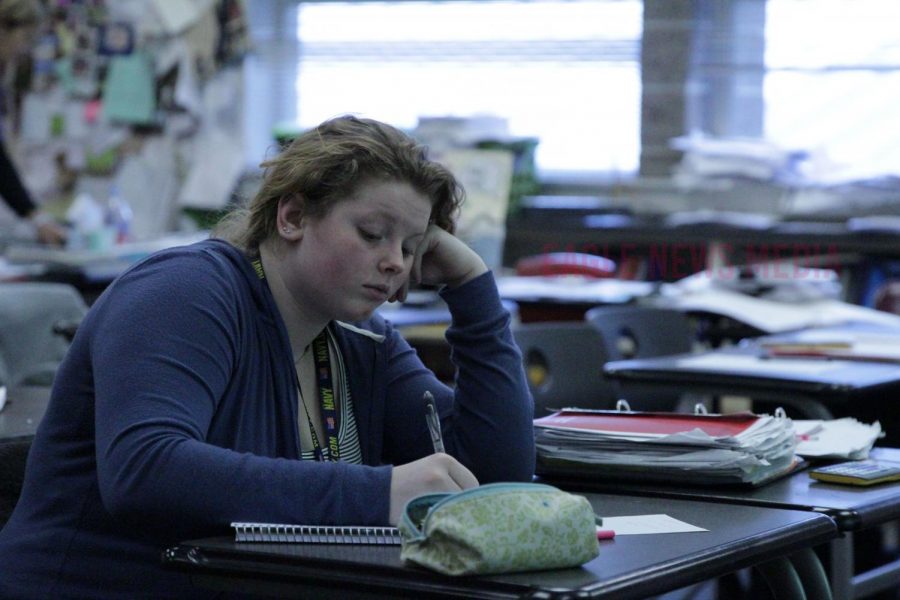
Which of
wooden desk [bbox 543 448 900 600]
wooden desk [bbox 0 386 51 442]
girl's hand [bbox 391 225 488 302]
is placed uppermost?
A: girl's hand [bbox 391 225 488 302]

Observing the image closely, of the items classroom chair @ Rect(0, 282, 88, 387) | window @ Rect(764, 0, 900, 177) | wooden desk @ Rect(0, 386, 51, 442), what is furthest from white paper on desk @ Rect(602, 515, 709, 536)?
window @ Rect(764, 0, 900, 177)

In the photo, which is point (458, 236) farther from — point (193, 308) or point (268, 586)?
point (268, 586)

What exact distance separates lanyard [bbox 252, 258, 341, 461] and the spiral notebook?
1.02 feet

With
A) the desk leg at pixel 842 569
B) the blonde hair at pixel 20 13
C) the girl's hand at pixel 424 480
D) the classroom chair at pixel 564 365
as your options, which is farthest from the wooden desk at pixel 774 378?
the blonde hair at pixel 20 13

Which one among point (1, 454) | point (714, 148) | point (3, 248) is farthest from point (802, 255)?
point (1, 454)

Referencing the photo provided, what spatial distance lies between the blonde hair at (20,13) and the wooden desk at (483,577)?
16.0 feet

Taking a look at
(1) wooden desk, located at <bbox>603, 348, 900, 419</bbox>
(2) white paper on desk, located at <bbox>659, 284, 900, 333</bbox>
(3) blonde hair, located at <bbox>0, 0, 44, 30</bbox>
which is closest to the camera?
(1) wooden desk, located at <bbox>603, 348, 900, 419</bbox>

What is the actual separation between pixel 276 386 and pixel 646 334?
Result: 6.58ft

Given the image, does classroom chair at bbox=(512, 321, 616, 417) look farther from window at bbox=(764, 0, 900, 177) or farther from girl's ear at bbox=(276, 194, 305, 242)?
window at bbox=(764, 0, 900, 177)

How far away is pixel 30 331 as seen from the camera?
2789mm

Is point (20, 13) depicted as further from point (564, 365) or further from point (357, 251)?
point (357, 251)

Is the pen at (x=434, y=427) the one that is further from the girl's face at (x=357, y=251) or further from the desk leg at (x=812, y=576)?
the desk leg at (x=812, y=576)

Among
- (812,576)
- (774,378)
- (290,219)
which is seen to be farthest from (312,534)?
(774,378)

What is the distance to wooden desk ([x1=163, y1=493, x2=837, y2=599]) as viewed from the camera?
1.01m
